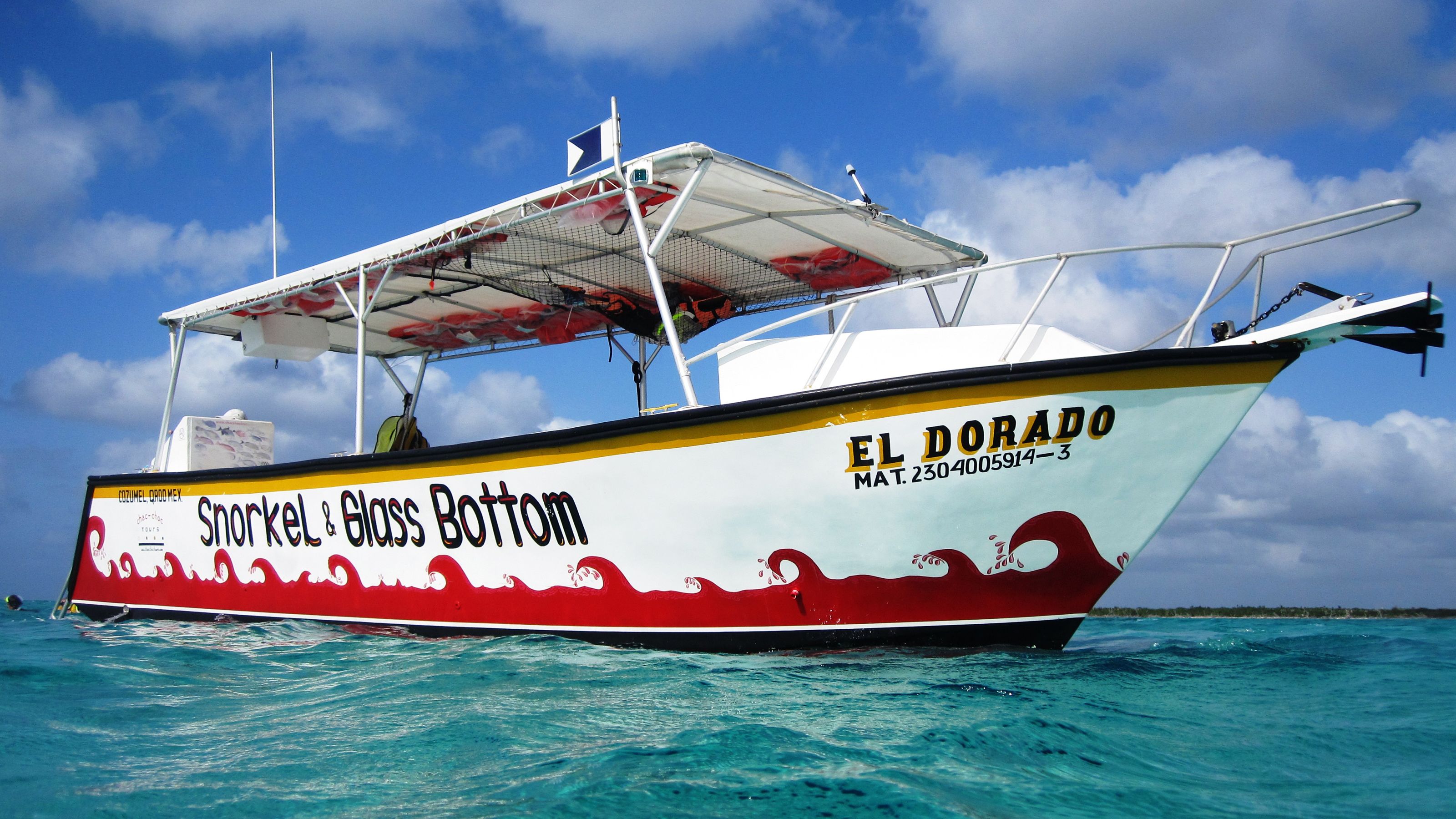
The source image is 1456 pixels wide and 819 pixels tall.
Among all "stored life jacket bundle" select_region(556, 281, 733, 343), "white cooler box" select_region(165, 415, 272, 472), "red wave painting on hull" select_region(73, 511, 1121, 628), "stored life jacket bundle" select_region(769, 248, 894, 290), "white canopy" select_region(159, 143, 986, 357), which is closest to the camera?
"red wave painting on hull" select_region(73, 511, 1121, 628)

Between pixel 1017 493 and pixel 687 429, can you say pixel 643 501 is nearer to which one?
pixel 687 429

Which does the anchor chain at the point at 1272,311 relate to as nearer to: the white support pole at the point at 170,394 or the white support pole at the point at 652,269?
the white support pole at the point at 652,269

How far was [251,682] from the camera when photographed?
517 centimetres

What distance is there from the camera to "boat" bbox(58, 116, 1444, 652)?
496 cm

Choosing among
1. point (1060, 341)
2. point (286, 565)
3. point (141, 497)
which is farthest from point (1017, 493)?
point (141, 497)

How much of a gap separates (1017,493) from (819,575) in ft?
4.03

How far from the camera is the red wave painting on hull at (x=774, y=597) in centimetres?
511

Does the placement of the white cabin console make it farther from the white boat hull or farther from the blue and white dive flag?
the blue and white dive flag

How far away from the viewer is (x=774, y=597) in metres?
5.48

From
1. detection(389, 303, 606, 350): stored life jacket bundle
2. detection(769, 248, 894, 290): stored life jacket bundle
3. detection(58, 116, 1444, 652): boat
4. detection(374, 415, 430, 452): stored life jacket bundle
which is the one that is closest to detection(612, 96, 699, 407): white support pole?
detection(58, 116, 1444, 652): boat

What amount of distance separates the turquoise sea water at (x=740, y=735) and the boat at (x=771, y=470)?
0.42m

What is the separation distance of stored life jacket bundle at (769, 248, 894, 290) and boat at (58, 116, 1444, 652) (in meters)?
0.04

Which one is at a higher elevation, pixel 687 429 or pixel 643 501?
pixel 687 429

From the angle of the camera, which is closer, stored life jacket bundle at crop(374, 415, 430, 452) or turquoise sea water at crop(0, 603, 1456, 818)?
turquoise sea water at crop(0, 603, 1456, 818)
